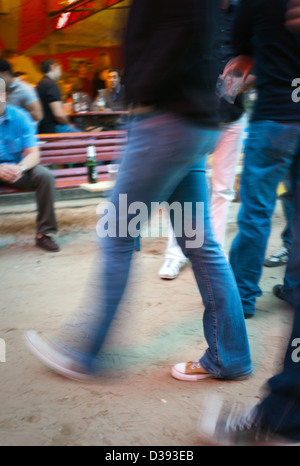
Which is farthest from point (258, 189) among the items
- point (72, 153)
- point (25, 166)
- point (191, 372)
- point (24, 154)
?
point (72, 153)

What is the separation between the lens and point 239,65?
101 inches

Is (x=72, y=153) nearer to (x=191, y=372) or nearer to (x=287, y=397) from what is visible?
(x=191, y=372)

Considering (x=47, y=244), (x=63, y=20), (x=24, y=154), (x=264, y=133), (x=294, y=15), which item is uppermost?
(x=63, y=20)

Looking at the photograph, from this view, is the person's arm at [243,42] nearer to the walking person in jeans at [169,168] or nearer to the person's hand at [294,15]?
the walking person in jeans at [169,168]

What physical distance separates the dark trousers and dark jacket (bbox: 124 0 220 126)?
2648 mm

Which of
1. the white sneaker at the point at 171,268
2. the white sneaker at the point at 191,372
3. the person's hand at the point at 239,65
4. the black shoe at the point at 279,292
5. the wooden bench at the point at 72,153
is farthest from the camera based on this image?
the wooden bench at the point at 72,153

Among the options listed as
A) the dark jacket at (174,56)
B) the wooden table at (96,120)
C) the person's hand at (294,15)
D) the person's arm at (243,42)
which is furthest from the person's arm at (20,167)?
the wooden table at (96,120)

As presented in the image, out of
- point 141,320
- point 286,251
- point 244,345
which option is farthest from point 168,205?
point 286,251

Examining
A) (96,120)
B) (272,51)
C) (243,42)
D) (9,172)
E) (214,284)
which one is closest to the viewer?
(214,284)

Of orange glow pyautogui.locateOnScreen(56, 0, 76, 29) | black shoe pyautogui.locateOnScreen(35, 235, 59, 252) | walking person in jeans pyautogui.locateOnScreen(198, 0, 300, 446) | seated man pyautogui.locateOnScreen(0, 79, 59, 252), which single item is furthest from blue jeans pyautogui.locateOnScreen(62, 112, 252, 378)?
orange glow pyautogui.locateOnScreen(56, 0, 76, 29)

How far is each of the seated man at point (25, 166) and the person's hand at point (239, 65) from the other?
2205 millimetres

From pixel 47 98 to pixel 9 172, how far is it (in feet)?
9.81

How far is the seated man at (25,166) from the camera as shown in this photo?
13.4 feet

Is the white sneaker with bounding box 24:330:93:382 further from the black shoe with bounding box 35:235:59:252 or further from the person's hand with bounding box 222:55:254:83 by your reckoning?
the black shoe with bounding box 35:235:59:252
